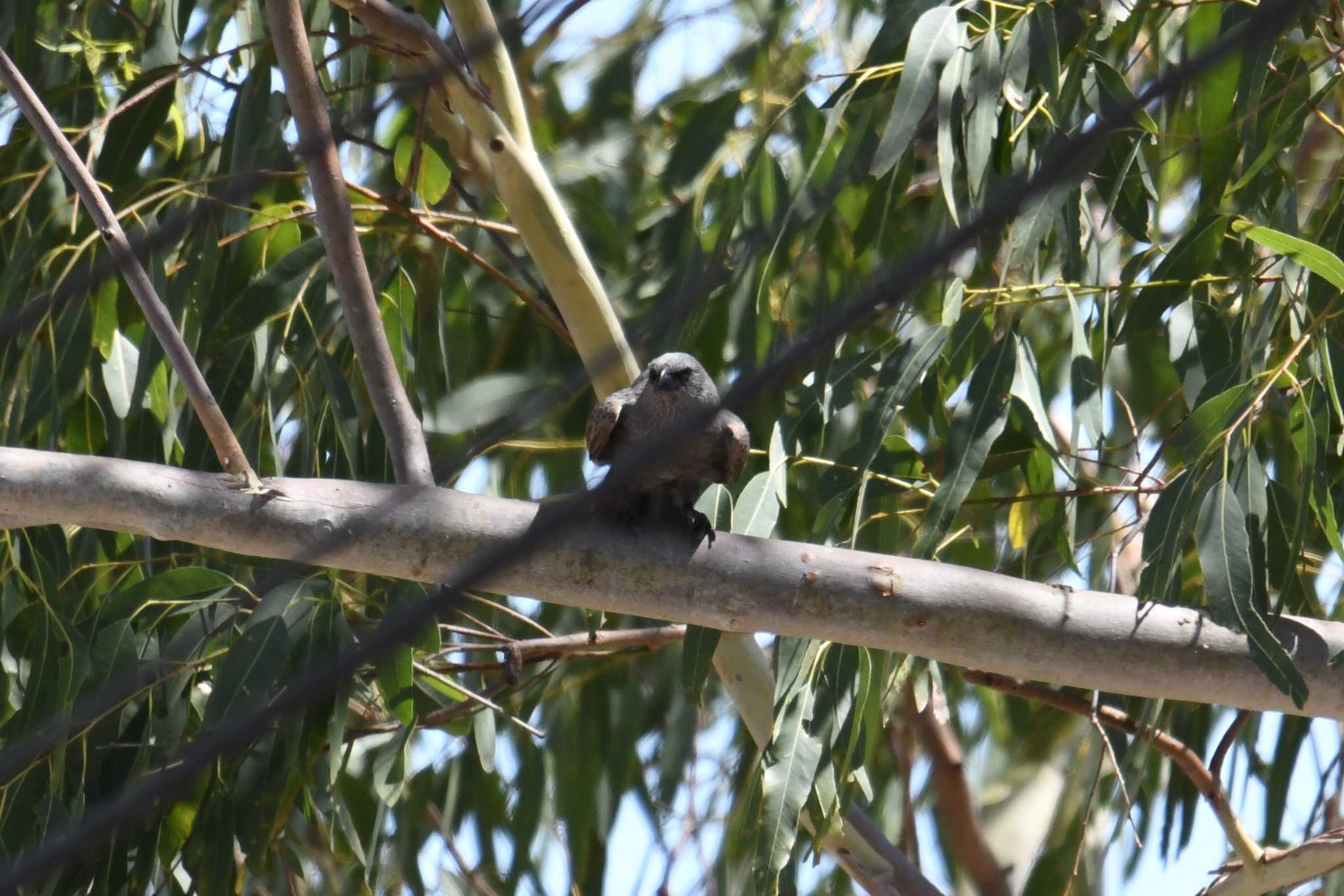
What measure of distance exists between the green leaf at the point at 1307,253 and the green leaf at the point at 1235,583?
0.34 meters

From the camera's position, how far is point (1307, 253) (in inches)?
83.4

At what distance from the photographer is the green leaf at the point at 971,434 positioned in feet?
7.40

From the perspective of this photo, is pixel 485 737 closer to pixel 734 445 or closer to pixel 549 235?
pixel 734 445

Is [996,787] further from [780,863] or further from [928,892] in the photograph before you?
[780,863]

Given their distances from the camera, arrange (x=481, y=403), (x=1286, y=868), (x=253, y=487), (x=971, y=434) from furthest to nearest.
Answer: (x=481, y=403) < (x=1286, y=868) < (x=971, y=434) < (x=253, y=487)

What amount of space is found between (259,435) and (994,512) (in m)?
1.83

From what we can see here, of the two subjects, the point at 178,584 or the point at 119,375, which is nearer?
the point at 178,584

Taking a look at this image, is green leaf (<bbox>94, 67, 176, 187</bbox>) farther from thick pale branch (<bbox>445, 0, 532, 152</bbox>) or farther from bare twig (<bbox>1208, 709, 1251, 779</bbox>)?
bare twig (<bbox>1208, 709, 1251, 779</bbox>)

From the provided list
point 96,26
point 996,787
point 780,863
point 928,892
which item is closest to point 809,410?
point 780,863

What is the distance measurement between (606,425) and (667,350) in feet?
0.77

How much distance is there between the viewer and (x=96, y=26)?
3.67m

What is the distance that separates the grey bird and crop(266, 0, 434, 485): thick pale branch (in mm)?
398

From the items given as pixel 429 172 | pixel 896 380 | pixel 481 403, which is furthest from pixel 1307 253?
pixel 429 172

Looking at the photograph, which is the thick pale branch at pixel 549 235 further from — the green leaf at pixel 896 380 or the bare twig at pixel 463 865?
the bare twig at pixel 463 865
